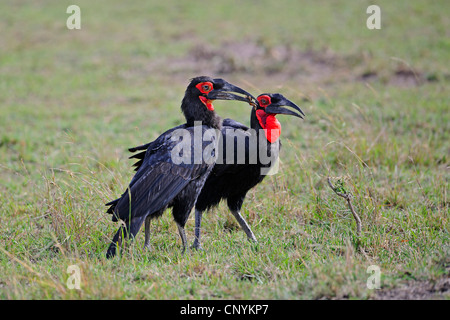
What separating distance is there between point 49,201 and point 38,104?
5722mm

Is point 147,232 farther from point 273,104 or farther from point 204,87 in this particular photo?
point 273,104

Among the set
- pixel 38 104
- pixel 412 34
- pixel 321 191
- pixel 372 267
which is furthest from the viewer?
pixel 412 34

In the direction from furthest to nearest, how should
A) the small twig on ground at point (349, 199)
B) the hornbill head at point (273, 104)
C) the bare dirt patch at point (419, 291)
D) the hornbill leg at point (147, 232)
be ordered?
the hornbill head at point (273, 104), the hornbill leg at point (147, 232), the small twig on ground at point (349, 199), the bare dirt patch at point (419, 291)

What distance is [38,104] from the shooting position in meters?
9.74

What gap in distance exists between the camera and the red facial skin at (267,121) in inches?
179

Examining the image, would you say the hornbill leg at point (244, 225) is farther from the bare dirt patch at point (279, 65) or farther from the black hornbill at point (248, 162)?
the bare dirt patch at point (279, 65)

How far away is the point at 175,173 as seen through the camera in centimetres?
430

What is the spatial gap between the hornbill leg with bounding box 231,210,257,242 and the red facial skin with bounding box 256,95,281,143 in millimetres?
770

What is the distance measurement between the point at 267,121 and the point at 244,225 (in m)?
0.96

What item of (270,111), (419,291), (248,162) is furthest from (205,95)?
(419,291)

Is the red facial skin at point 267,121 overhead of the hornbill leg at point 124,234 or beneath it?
overhead

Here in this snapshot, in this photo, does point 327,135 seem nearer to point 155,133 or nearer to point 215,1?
point 155,133

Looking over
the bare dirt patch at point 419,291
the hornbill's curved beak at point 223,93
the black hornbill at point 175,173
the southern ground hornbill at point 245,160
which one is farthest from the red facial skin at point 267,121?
the bare dirt patch at point 419,291

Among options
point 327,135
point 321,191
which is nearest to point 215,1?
point 327,135
